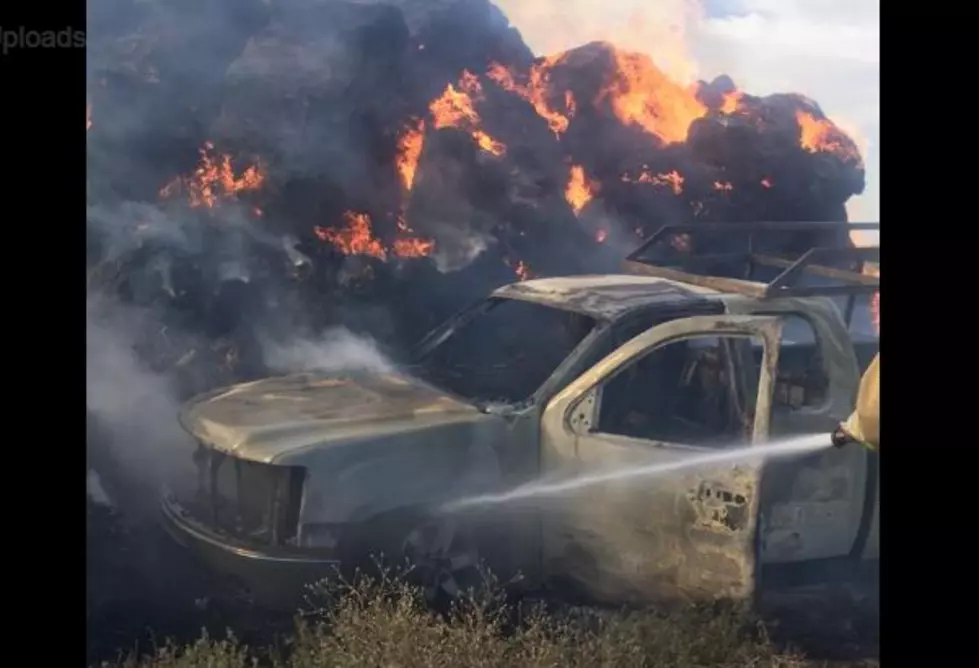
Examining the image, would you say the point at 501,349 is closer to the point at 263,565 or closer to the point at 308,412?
the point at 308,412

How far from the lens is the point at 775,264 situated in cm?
352

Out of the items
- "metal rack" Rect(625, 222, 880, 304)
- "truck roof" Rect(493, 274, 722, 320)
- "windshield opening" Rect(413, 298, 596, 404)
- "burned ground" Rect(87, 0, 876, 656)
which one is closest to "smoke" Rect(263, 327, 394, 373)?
"burned ground" Rect(87, 0, 876, 656)

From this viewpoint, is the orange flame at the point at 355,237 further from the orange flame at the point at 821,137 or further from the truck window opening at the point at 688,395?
the orange flame at the point at 821,137

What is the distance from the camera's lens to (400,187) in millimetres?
3424

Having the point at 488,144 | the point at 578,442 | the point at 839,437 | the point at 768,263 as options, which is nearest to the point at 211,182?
the point at 488,144

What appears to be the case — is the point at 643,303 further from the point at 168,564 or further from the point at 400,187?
the point at 168,564

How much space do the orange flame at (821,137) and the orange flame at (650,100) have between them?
0.37 m

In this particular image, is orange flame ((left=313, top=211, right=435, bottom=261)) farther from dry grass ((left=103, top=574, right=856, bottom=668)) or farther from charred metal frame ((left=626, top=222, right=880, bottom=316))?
dry grass ((left=103, top=574, right=856, bottom=668))

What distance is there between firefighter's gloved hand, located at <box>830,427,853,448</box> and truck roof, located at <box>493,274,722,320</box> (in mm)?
639

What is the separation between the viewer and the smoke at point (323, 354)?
337cm
